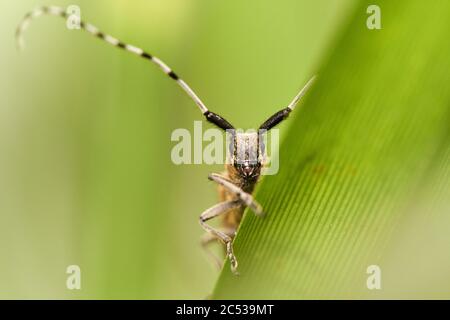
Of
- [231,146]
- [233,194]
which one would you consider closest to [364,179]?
[231,146]

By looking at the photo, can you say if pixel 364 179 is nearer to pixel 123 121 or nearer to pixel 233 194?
pixel 123 121

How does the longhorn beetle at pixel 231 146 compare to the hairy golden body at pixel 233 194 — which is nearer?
the longhorn beetle at pixel 231 146

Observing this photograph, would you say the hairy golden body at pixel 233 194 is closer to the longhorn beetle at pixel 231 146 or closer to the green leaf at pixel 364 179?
the longhorn beetle at pixel 231 146

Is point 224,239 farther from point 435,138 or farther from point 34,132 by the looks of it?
point 435,138

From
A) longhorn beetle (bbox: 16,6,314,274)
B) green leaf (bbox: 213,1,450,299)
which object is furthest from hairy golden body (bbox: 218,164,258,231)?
green leaf (bbox: 213,1,450,299)

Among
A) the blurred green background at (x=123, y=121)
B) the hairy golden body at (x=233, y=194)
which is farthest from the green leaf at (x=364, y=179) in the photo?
Result: the hairy golden body at (x=233, y=194)

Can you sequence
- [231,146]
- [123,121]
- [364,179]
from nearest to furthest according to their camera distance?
[364,179], [123,121], [231,146]
